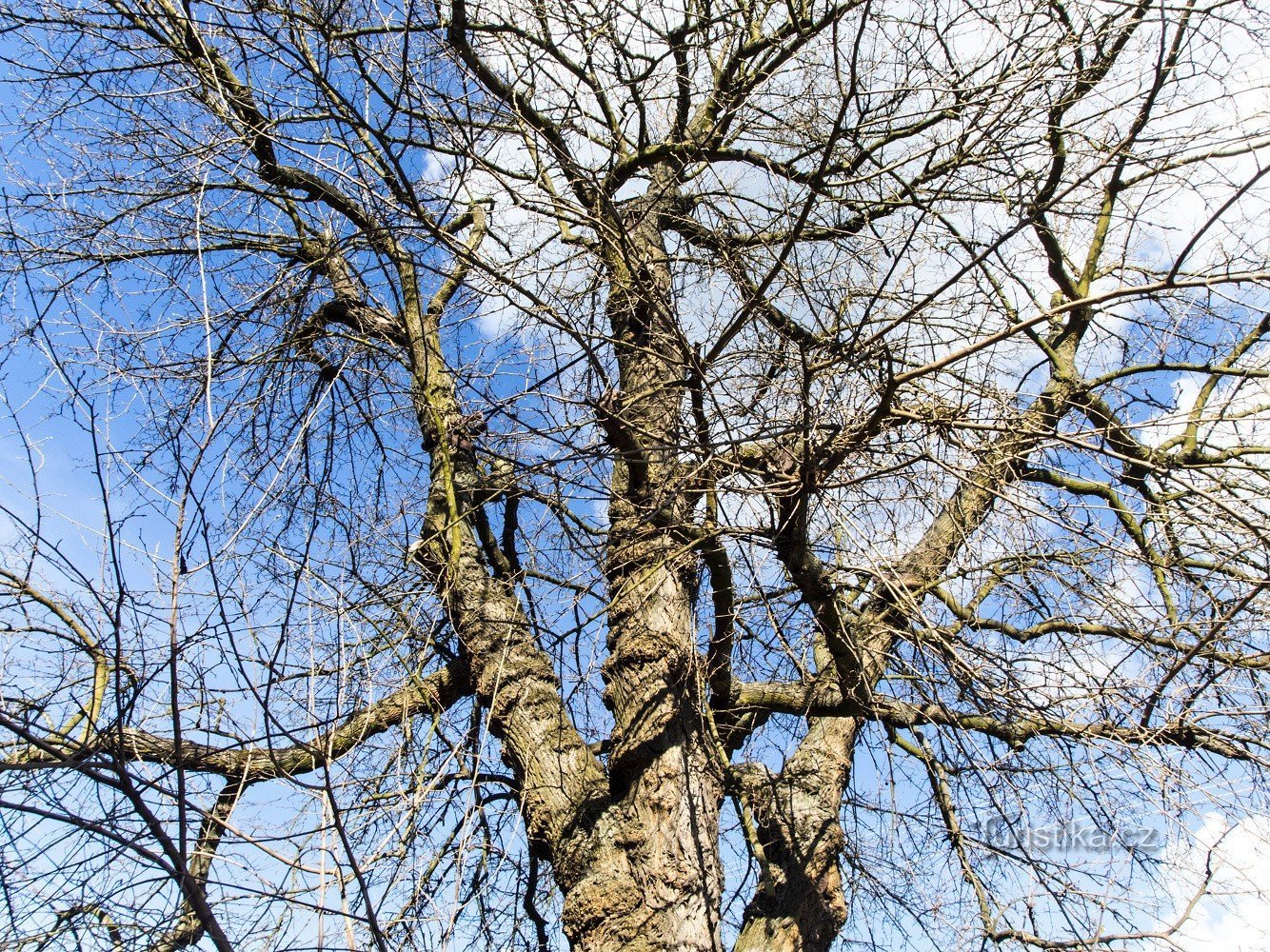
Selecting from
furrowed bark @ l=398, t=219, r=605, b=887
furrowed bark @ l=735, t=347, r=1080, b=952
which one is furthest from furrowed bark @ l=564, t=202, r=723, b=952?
furrowed bark @ l=735, t=347, r=1080, b=952

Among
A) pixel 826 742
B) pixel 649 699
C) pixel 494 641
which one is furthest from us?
pixel 826 742

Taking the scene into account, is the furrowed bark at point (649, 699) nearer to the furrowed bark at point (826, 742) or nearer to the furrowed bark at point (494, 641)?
the furrowed bark at point (494, 641)

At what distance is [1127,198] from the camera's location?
349cm

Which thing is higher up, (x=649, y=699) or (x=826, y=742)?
(x=649, y=699)

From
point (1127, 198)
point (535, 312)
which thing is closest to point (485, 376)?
point (535, 312)

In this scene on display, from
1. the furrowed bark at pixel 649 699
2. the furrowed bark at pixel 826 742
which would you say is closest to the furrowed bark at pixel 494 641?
the furrowed bark at pixel 649 699

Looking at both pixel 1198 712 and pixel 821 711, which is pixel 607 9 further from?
pixel 1198 712

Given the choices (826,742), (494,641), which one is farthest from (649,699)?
(826,742)

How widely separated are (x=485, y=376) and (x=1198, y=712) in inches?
94.9

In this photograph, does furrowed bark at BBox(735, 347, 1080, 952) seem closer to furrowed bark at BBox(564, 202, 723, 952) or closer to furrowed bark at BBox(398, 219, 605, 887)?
furrowed bark at BBox(564, 202, 723, 952)

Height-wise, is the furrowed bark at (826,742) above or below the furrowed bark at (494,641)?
below

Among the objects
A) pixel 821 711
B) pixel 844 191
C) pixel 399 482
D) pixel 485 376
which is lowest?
pixel 821 711

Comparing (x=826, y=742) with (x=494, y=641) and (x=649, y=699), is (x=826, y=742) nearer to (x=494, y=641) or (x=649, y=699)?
(x=649, y=699)

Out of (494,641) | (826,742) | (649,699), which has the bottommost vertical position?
(826,742)
